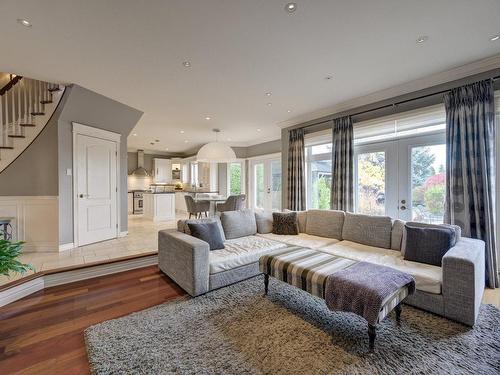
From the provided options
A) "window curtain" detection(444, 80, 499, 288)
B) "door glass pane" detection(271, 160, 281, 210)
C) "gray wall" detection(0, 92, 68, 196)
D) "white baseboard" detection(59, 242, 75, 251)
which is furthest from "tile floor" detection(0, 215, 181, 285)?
"window curtain" detection(444, 80, 499, 288)

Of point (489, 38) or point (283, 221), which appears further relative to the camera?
point (283, 221)

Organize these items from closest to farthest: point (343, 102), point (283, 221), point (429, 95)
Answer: point (429, 95)
point (283, 221)
point (343, 102)

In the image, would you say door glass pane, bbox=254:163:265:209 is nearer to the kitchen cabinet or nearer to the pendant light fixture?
the pendant light fixture

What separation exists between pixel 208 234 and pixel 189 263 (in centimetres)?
56

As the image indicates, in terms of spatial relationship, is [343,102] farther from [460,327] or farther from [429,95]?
[460,327]

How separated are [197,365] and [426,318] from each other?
83.5 inches

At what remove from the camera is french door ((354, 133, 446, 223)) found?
135 inches

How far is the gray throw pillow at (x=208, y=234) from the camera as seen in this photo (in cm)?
307

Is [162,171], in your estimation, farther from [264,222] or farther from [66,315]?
[66,315]

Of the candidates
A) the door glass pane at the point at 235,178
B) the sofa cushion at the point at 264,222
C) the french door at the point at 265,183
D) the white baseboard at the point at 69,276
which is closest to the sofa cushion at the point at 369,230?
the sofa cushion at the point at 264,222

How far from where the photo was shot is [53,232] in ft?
13.2

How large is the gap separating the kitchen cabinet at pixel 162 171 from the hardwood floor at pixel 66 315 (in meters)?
7.30

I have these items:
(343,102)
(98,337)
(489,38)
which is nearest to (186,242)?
(98,337)

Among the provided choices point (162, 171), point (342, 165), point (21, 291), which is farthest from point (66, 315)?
point (162, 171)
